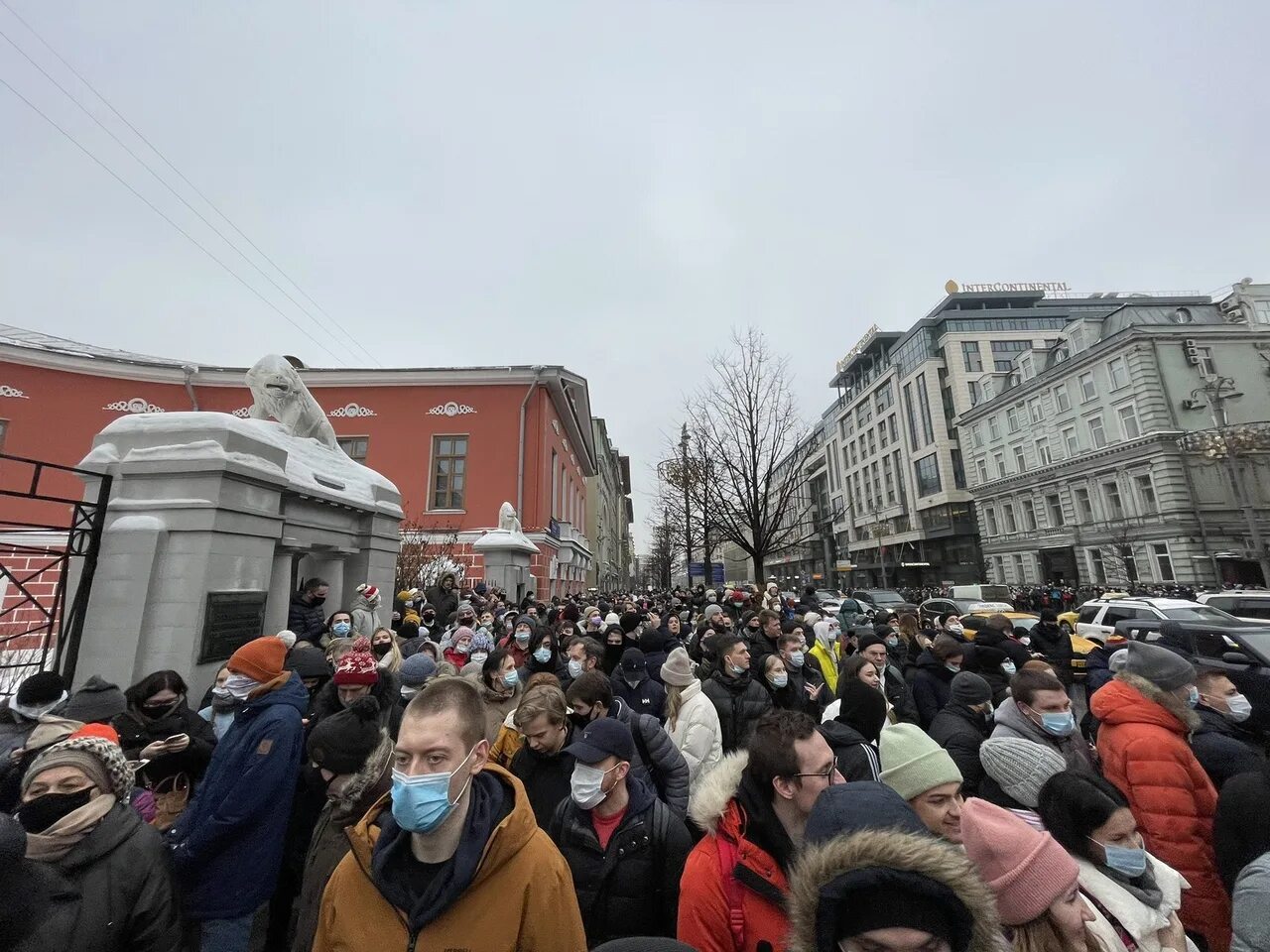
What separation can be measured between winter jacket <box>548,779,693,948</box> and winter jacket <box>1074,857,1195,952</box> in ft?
4.84

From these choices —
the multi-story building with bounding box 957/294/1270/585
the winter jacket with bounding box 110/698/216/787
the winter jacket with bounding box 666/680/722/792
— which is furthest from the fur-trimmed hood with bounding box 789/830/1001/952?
the multi-story building with bounding box 957/294/1270/585

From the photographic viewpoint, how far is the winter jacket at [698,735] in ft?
12.5

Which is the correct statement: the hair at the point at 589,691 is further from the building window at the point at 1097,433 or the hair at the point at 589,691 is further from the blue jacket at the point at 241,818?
the building window at the point at 1097,433

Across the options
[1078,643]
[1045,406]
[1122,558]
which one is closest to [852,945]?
[1078,643]

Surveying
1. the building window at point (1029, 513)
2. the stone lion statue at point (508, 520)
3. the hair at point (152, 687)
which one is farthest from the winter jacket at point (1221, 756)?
the building window at point (1029, 513)

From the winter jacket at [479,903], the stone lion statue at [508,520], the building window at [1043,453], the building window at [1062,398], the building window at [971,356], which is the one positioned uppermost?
the building window at [971,356]

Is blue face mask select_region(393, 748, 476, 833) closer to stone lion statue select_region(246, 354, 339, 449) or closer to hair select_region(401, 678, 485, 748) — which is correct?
hair select_region(401, 678, 485, 748)

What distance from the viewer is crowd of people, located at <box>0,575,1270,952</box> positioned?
5.22 feet

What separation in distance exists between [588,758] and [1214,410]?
137 ft

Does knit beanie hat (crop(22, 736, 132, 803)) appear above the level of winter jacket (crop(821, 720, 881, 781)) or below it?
above

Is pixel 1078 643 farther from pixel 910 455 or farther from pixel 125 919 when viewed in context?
pixel 910 455

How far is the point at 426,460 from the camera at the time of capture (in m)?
21.9

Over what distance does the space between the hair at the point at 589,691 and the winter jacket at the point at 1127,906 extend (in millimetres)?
2508

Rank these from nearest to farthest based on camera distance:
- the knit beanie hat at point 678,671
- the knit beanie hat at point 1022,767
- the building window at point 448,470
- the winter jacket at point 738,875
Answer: the winter jacket at point 738,875 < the knit beanie hat at point 1022,767 < the knit beanie hat at point 678,671 < the building window at point 448,470
